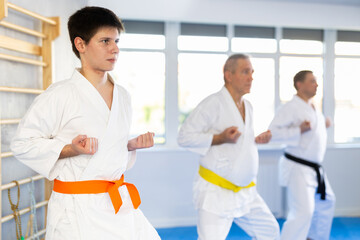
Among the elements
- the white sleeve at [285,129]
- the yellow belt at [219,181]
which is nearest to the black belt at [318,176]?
the white sleeve at [285,129]

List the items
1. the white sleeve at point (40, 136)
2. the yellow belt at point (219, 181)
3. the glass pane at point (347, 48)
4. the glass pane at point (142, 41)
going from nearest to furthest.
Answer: the white sleeve at point (40, 136) < the yellow belt at point (219, 181) < the glass pane at point (142, 41) < the glass pane at point (347, 48)

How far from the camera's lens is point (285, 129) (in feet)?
10.7

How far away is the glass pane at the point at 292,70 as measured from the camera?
16.1ft

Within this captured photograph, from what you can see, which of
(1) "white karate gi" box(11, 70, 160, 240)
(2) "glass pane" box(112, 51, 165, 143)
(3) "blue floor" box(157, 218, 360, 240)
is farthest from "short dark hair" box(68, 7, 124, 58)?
(2) "glass pane" box(112, 51, 165, 143)

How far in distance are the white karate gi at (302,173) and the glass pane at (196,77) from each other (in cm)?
146

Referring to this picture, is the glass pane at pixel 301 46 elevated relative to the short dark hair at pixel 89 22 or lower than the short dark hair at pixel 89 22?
elevated

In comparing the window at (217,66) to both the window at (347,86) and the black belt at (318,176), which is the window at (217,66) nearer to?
the window at (347,86)

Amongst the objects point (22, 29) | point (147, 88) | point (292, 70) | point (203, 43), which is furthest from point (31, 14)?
point (292, 70)

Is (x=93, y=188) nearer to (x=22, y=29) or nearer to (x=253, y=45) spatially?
(x=22, y=29)

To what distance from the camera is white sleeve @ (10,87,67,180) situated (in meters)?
1.48

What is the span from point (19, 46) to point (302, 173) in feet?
7.74

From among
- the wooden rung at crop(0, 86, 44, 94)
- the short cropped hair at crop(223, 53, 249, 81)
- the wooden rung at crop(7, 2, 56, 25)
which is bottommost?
the wooden rung at crop(0, 86, 44, 94)

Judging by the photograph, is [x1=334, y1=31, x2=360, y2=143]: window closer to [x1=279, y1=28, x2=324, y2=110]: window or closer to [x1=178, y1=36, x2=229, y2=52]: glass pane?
[x1=279, y1=28, x2=324, y2=110]: window

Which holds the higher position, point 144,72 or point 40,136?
point 144,72
